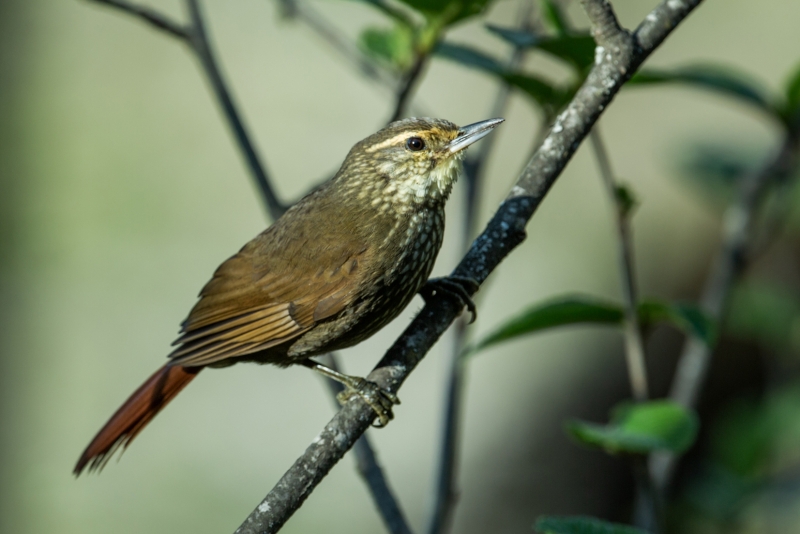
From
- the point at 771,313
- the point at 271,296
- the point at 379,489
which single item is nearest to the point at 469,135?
the point at 271,296

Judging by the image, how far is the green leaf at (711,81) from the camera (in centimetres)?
279

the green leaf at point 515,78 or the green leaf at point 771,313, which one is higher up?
the green leaf at point 515,78

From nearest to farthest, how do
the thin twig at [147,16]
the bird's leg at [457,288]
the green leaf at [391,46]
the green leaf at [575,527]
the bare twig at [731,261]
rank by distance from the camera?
the green leaf at [575,527]
the bird's leg at [457,288]
the thin twig at [147,16]
the green leaf at [391,46]
the bare twig at [731,261]

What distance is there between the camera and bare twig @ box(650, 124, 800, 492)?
3.30 metres

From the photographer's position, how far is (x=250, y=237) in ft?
17.7

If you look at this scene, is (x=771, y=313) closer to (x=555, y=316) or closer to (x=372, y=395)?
(x=555, y=316)

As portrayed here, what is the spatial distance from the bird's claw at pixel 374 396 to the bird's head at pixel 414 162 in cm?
71

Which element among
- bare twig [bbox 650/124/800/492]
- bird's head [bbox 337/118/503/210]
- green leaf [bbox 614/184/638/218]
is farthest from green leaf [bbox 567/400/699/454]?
bird's head [bbox 337/118/503/210]

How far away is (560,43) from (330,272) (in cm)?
98

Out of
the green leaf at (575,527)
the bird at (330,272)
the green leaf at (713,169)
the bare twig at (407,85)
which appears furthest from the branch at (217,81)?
the green leaf at (713,169)

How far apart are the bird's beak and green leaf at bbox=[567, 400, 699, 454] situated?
37.9 inches

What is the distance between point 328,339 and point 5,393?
3.99 metres

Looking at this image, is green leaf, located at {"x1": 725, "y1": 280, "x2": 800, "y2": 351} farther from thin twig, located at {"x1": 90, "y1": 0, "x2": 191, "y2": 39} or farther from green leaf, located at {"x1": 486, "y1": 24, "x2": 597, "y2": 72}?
thin twig, located at {"x1": 90, "y1": 0, "x2": 191, "y2": 39}

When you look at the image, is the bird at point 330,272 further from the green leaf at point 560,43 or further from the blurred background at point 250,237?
the blurred background at point 250,237
